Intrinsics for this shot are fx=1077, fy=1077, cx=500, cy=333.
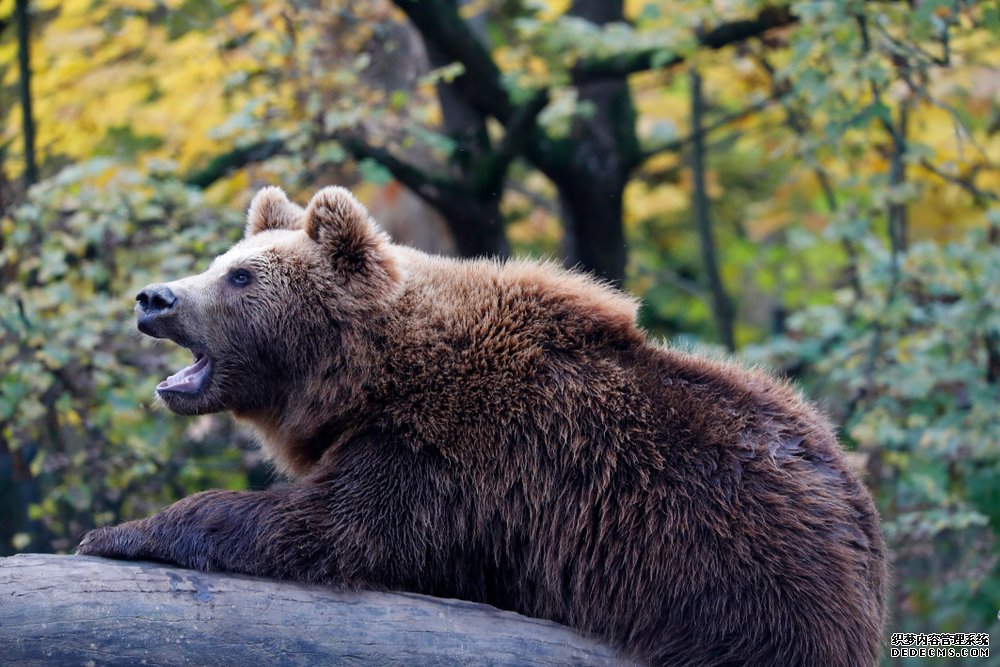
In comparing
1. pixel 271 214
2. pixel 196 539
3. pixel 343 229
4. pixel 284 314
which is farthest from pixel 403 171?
pixel 196 539

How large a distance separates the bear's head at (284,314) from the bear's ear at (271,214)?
0.48 metres

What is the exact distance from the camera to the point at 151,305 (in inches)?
177

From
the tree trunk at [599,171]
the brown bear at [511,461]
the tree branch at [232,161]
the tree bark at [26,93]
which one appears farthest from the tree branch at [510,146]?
the brown bear at [511,461]

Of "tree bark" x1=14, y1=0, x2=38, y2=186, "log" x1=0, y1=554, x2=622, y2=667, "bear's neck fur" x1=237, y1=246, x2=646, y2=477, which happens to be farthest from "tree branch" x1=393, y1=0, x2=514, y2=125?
"log" x1=0, y1=554, x2=622, y2=667

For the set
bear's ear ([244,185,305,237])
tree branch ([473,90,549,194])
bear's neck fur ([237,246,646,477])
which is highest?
bear's ear ([244,185,305,237])

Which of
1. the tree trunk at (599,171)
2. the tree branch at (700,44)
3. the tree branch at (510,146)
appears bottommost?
the tree trunk at (599,171)

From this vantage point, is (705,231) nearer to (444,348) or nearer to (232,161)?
(232,161)

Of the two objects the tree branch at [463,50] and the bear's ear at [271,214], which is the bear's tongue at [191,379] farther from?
the tree branch at [463,50]

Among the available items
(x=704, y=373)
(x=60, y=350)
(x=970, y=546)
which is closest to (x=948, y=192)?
(x=970, y=546)

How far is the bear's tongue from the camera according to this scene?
4633mm

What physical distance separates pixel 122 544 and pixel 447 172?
6099 mm

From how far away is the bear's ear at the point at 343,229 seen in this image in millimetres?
4738

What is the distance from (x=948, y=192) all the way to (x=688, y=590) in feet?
28.8

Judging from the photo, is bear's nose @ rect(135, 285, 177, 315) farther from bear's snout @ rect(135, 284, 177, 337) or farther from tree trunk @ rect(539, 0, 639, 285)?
tree trunk @ rect(539, 0, 639, 285)
